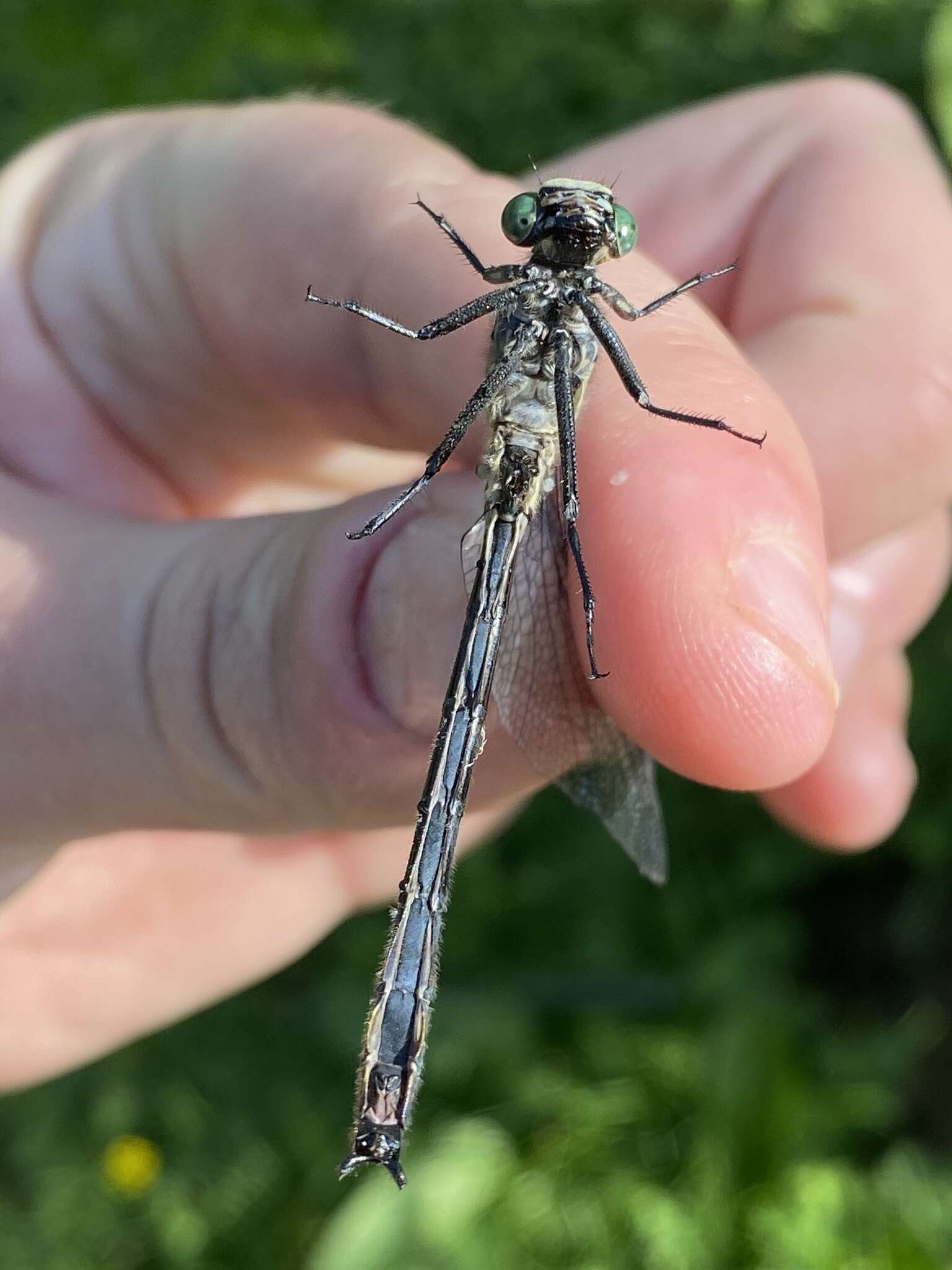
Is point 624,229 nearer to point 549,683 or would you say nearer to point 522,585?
point 522,585

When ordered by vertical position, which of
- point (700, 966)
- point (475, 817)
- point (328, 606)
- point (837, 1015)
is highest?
point (328, 606)

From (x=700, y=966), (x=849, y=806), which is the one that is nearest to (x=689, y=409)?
(x=849, y=806)

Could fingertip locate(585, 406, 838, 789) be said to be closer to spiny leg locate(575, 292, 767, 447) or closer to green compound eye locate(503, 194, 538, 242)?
spiny leg locate(575, 292, 767, 447)

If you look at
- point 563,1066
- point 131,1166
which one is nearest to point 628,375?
point 563,1066

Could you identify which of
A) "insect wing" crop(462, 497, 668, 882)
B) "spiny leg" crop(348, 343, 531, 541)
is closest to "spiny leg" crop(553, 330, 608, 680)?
"spiny leg" crop(348, 343, 531, 541)

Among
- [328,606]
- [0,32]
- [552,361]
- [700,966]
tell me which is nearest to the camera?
[328,606]

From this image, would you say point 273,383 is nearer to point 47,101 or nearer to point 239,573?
point 239,573

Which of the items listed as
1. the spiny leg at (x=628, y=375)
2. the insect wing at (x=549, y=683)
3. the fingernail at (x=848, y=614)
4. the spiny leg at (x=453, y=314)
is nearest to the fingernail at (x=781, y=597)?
the spiny leg at (x=628, y=375)
